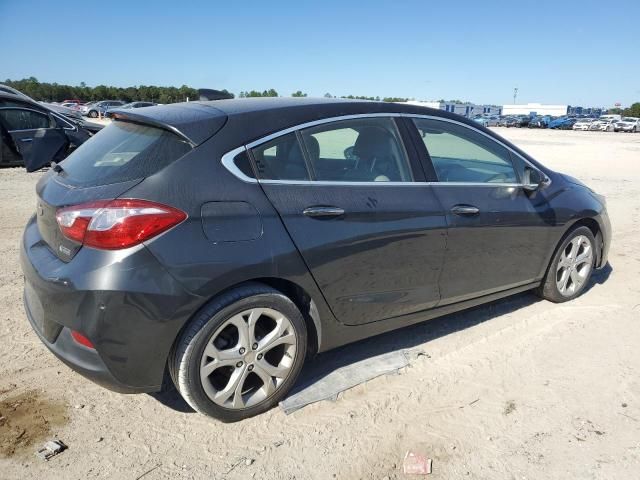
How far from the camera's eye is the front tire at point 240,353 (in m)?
2.53

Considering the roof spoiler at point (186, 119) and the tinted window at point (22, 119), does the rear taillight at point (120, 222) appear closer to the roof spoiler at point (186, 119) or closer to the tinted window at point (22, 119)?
the roof spoiler at point (186, 119)

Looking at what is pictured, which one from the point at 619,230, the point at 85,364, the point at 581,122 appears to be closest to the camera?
the point at 85,364

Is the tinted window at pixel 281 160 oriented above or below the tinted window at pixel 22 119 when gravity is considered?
above

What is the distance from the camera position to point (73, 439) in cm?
262

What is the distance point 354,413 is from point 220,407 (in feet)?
2.46

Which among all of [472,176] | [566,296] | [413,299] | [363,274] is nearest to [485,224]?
[472,176]

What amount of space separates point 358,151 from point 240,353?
56.9 inches

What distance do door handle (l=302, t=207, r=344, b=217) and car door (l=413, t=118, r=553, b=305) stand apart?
0.83 meters

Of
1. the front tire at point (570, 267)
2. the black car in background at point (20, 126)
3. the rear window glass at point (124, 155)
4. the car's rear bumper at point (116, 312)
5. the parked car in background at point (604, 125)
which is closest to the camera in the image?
the car's rear bumper at point (116, 312)

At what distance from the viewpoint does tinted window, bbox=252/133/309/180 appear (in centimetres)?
275

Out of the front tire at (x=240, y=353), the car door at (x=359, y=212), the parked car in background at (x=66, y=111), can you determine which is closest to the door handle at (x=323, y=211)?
the car door at (x=359, y=212)

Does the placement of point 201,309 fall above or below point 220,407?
above

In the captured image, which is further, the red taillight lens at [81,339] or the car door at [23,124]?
the car door at [23,124]

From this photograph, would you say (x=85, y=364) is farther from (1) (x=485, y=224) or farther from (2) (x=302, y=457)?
(1) (x=485, y=224)
